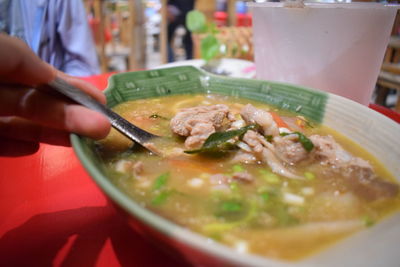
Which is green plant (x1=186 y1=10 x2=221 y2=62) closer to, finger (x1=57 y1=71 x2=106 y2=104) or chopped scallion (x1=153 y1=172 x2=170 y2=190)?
finger (x1=57 y1=71 x2=106 y2=104)

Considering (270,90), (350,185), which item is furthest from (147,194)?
(270,90)

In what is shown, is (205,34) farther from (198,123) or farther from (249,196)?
(249,196)

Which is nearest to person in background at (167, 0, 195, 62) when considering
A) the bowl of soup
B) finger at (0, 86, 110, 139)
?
the bowl of soup

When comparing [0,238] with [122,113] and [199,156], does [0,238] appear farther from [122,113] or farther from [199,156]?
[122,113]

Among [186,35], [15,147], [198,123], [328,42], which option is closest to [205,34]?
[328,42]

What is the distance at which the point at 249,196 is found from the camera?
1023 mm

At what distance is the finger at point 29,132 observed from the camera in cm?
109

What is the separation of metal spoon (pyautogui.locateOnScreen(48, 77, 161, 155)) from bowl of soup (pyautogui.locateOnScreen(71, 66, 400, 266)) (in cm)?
5

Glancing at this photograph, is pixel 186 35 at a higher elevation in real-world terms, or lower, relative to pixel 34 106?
lower

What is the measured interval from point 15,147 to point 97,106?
385 millimetres

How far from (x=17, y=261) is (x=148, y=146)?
1.89 ft

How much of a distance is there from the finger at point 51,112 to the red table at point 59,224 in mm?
169

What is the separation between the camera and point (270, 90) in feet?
6.14

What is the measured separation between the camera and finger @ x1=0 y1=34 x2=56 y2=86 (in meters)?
0.78
